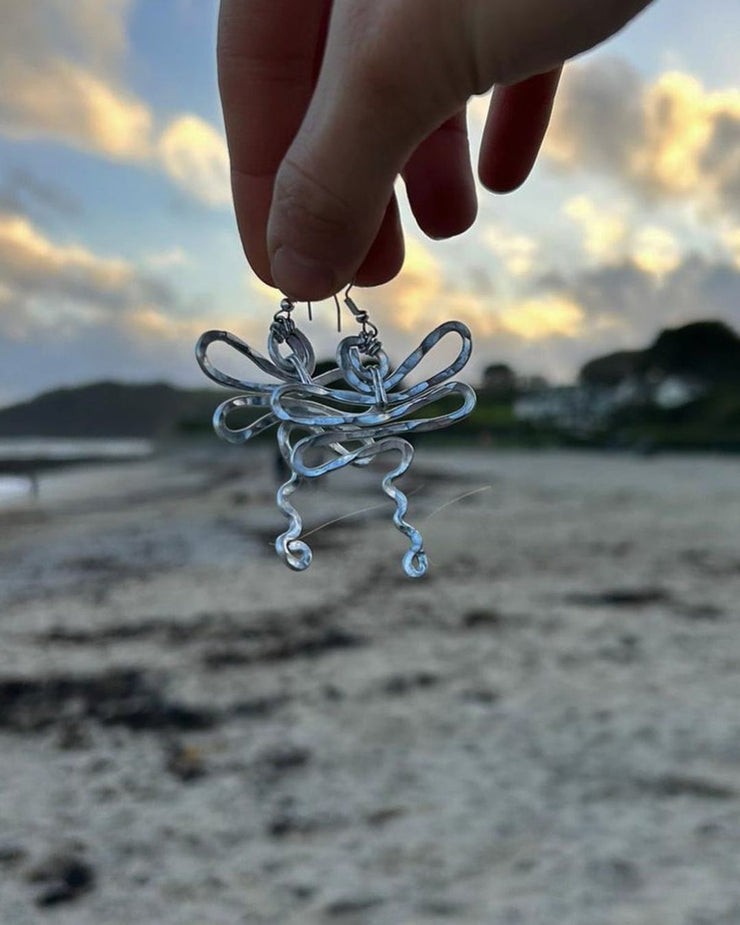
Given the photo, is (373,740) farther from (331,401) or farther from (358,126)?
(358,126)

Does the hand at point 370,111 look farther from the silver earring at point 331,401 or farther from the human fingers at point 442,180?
the silver earring at point 331,401

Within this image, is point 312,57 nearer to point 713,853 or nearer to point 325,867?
point 325,867

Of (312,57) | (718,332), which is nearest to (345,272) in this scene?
(312,57)

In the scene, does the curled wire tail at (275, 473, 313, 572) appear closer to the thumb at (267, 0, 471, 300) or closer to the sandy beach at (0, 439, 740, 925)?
the thumb at (267, 0, 471, 300)

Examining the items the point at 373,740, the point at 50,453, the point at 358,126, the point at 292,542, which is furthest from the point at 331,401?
A: the point at 50,453

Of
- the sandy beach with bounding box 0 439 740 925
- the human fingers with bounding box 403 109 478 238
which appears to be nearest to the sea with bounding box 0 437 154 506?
the sandy beach with bounding box 0 439 740 925

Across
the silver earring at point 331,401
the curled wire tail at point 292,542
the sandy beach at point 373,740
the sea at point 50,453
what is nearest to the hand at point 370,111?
the silver earring at point 331,401
